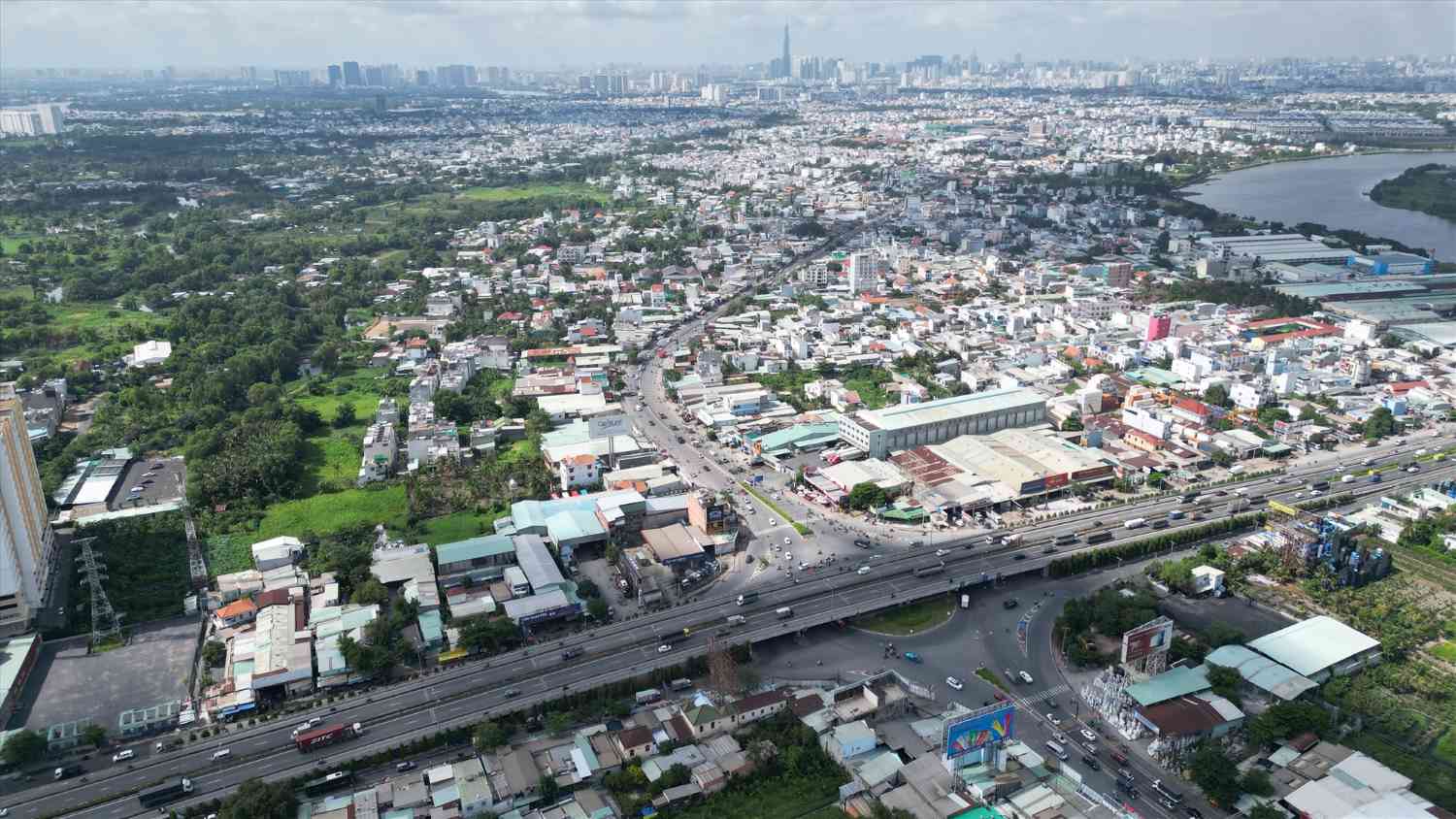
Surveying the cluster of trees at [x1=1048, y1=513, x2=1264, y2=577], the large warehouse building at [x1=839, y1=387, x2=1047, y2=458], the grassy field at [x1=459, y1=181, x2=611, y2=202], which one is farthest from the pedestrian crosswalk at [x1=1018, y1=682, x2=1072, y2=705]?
the grassy field at [x1=459, y1=181, x2=611, y2=202]

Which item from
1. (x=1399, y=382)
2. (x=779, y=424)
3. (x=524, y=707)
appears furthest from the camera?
(x=1399, y=382)

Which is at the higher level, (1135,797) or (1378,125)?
(1378,125)

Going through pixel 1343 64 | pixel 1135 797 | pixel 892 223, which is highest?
pixel 1343 64

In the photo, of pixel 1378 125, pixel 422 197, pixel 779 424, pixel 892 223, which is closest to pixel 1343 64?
pixel 1378 125

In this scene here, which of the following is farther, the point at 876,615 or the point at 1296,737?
the point at 876,615

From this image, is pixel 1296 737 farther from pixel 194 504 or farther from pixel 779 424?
pixel 194 504

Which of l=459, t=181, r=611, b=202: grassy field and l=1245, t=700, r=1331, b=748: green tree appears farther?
l=459, t=181, r=611, b=202: grassy field

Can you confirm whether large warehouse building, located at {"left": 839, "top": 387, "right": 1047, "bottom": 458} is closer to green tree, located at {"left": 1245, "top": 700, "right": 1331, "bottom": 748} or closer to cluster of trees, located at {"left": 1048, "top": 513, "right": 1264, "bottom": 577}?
cluster of trees, located at {"left": 1048, "top": 513, "right": 1264, "bottom": 577}
